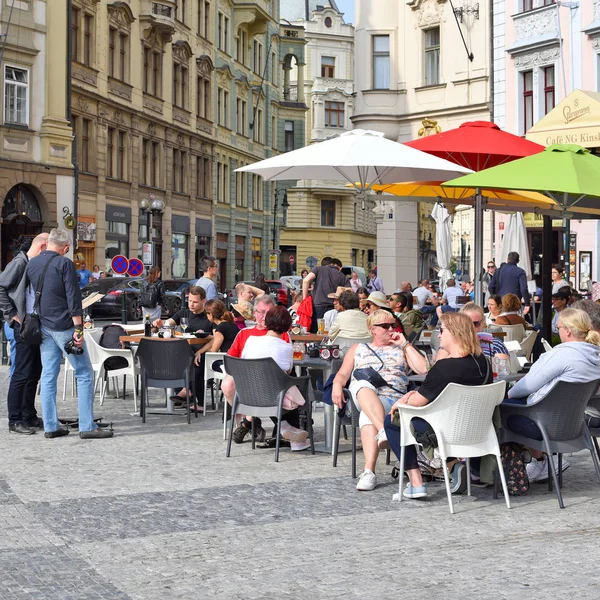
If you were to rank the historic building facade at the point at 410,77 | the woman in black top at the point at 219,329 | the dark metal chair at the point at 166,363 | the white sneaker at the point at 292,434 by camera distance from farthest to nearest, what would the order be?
the historic building facade at the point at 410,77
the woman in black top at the point at 219,329
the dark metal chair at the point at 166,363
the white sneaker at the point at 292,434

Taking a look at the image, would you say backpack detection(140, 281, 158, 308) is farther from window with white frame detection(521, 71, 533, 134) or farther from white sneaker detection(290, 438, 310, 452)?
window with white frame detection(521, 71, 533, 134)

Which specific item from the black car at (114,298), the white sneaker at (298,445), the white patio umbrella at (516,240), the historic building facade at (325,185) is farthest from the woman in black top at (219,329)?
the historic building facade at (325,185)

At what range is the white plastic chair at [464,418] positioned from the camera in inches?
313

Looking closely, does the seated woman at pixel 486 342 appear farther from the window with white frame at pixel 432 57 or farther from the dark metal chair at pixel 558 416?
the window with white frame at pixel 432 57

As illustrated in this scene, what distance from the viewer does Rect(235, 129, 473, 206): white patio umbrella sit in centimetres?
1296

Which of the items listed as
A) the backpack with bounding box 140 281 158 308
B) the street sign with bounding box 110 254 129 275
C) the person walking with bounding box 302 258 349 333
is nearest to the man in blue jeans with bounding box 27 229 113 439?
the backpack with bounding box 140 281 158 308

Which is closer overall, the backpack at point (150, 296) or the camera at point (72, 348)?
the camera at point (72, 348)

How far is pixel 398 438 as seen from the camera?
834 centimetres

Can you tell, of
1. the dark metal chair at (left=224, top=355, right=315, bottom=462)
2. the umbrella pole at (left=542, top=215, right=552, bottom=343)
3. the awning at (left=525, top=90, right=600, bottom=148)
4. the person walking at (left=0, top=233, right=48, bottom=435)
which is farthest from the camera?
the umbrella pole at (left=542, top=215, right=552, bottom=343)

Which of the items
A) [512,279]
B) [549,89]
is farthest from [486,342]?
[549,89]

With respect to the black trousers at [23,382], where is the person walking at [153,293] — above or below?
above

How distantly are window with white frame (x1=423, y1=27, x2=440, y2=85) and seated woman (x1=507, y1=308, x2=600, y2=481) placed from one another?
30292 mm

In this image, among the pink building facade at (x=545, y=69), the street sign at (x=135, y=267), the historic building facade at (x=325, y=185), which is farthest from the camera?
the historic building facade at (x=325, y=185)

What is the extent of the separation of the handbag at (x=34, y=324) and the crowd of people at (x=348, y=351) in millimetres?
12
